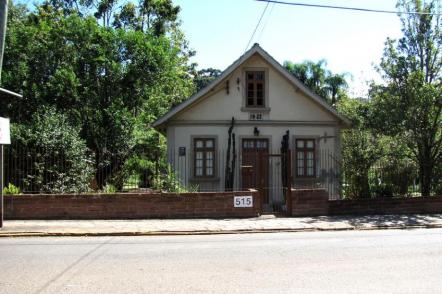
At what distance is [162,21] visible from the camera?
34.2 meters

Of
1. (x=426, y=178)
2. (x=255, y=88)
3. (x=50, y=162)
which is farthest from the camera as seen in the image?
(x=255, y=88)

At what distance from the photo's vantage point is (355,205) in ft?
53.4

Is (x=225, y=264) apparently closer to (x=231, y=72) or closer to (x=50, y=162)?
(x=50, y=162)

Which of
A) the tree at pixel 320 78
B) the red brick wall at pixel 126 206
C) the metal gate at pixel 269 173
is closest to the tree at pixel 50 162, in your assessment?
the red brick wall at pixel 126 206

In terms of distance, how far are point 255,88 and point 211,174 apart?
13.1ft

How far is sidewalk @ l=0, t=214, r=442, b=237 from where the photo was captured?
495 inches

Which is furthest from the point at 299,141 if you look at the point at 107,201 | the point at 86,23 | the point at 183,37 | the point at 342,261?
the point at 183,37

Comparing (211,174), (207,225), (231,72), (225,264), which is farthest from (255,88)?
(225,264)

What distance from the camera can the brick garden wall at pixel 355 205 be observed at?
51.9 ft

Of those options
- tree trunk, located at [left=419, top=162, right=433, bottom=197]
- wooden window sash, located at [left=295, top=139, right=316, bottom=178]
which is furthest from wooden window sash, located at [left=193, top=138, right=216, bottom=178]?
tree trunk, located at [left=419, top=162, right=433, bottom=197]

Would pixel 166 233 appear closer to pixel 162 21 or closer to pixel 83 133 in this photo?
pixel 83 133

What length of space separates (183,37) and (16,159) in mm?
24525

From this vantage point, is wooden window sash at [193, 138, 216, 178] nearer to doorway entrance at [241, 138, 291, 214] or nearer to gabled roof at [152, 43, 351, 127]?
doorway entrance at [241, 138, 291, 214]

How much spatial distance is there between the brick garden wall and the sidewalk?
506 mm
